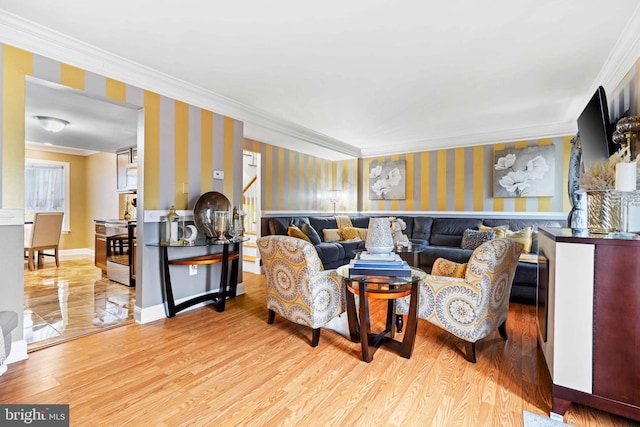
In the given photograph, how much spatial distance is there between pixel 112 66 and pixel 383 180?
4.65m

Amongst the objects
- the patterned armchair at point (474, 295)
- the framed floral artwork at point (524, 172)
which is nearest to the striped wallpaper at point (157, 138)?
the patterned armchair at point (474, 295)

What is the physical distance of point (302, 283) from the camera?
2330mm

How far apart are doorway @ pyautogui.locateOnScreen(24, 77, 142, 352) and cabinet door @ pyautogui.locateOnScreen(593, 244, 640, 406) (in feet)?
11.4

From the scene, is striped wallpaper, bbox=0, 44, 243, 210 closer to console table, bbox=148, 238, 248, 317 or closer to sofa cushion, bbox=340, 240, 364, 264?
console table, bbox=148, 238, 248, 317

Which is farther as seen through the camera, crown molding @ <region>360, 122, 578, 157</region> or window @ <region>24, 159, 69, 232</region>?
window @ <region>24, 159, 69, 232</region>

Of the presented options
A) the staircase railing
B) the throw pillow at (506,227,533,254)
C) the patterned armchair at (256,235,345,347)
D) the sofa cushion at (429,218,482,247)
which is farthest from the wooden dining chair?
the throw pillow at (506,227,533,254)

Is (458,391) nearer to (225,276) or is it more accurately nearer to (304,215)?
(225,276)

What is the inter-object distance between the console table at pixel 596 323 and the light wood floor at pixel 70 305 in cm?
329

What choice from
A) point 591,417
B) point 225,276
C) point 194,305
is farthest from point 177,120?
point 591,417

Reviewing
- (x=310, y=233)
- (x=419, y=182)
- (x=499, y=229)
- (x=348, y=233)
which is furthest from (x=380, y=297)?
(x=419, y=182)

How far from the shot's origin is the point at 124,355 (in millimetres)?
2215

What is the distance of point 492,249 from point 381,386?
1.12 meters

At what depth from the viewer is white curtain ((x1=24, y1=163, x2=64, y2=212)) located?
5992 mm

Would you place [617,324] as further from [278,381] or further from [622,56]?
[622,56]
